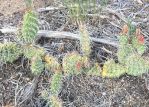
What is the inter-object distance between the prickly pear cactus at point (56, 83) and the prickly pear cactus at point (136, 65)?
1.85 feet

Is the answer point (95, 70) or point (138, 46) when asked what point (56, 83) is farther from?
point (138, 46)

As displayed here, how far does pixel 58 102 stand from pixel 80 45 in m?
0.67

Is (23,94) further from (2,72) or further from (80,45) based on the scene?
(80,45)

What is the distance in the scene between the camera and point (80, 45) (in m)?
3.77

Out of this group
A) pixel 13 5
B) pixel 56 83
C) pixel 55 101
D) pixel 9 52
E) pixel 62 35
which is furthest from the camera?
pixel 13 5

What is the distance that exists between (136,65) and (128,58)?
84 mm

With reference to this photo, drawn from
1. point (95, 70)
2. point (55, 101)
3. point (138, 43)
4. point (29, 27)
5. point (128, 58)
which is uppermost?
point (29, 27)

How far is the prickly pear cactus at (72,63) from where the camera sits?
3500 mm

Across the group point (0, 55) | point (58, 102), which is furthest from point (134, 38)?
point (0, 55)

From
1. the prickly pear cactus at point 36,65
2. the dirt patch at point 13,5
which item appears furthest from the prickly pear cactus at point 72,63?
the dirt patch at point 13,5

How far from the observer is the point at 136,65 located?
3445 mm

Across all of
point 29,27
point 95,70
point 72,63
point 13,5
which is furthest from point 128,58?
point 13,5

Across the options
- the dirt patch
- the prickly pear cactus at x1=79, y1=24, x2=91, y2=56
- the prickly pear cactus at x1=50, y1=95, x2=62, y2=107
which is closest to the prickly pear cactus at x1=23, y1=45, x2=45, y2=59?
the prickly pear cactus at x1=79, y1=24, x2=91, y2=56

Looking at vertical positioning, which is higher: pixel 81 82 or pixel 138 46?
pixel 138 46
